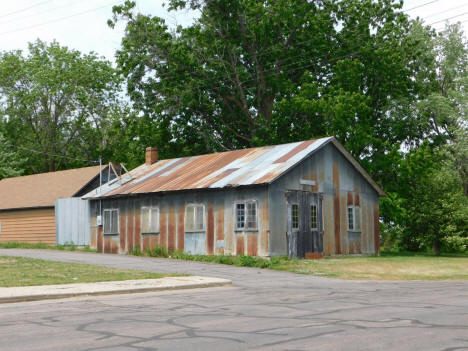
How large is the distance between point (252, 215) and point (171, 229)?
207 inches

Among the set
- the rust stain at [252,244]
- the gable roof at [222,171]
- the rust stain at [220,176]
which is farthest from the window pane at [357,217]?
the rust stain at [252,244]

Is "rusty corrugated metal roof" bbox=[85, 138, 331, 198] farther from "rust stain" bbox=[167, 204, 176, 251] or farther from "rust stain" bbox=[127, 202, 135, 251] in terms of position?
"rust stain" bbox=[167, 204, 176, 251]

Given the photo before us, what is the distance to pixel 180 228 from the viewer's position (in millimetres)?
29906

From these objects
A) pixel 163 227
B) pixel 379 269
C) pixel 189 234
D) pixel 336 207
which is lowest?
pixel 379 269

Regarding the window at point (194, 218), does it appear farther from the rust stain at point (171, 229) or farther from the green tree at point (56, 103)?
the green tree at point (56, 103)

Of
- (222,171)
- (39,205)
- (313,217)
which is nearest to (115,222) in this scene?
(222,171)

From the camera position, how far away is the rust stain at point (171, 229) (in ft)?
99.3

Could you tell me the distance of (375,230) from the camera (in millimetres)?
32875

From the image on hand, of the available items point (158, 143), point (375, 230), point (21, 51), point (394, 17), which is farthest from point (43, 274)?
point (21, 51)

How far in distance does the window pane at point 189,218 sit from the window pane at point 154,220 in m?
2.24

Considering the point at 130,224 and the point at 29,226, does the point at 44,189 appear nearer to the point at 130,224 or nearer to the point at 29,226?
the point at 29,226

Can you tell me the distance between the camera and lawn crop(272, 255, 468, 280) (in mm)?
21562

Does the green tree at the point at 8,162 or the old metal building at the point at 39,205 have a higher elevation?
the green tree at the point at 8,162

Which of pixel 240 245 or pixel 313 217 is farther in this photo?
pixel 313 217
